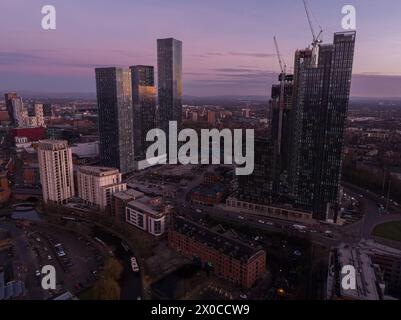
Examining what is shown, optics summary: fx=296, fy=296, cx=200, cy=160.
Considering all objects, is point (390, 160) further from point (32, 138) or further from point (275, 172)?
point (32, 138)

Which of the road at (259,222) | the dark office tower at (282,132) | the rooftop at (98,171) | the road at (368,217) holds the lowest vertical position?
the road at (259,222)

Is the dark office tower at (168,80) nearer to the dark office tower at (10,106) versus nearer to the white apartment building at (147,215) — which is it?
the white apartment building at (147,215)

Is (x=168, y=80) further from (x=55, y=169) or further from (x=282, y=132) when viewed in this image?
(x=55, y=169)

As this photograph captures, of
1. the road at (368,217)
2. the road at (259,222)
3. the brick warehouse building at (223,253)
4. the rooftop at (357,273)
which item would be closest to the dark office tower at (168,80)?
the road at (259,222)

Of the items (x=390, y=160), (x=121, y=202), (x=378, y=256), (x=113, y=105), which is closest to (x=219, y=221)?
(x=121, y=202)

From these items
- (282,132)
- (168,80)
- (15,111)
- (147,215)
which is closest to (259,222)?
(147,215)
